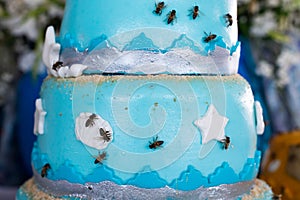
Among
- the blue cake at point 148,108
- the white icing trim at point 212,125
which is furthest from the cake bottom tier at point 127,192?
the white icing trim at point 212,125

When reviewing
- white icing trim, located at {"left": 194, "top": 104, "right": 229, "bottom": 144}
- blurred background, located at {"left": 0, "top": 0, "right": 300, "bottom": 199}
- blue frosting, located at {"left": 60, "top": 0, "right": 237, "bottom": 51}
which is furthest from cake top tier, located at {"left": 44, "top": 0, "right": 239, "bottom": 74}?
blurred background, located at {"left": 0, "top": 0, "right": 300, "bottom": 199}

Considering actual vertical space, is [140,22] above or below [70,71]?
above

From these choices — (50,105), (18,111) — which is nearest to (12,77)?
(18,111)

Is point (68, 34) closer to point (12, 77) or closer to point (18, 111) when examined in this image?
point (18, 111)

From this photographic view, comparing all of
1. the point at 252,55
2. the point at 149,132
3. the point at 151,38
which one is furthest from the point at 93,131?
the point at 252,55

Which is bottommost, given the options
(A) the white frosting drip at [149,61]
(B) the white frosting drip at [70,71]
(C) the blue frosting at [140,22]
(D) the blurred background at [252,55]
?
(D) the blurred background at [252,55]

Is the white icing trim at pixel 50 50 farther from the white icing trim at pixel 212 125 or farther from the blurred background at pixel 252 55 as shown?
the blurred background at pixel 252 55

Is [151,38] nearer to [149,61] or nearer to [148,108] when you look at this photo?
[149,61]
